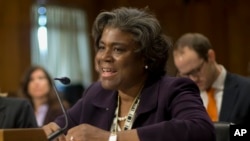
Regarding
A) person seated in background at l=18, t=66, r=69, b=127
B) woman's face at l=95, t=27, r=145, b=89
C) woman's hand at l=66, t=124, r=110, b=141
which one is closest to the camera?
woman's hand at l=66, t=124, r=110, b=141

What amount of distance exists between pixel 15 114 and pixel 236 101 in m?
1.54

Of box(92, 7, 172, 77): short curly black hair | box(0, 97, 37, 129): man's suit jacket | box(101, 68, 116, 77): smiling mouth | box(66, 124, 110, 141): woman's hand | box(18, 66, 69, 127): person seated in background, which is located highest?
box(92, 7, 172, 77): short curly black hair

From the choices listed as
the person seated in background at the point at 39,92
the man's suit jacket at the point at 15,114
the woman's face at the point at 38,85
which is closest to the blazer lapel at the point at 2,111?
the man's suit jacket at the point at 15,114

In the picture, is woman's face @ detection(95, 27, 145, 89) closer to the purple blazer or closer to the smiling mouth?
the smiling mouth

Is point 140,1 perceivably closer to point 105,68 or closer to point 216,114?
point 216,114

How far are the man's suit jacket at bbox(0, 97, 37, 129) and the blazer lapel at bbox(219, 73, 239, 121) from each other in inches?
52.5

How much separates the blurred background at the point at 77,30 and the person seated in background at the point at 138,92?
17.6 ft

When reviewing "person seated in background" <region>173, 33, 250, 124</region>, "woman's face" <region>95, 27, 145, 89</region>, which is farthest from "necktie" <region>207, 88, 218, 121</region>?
"woman's face" <region>95, 27, 145, 89</region>

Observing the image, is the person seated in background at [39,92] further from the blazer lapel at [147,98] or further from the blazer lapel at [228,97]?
the blazer lapel at [147,98]

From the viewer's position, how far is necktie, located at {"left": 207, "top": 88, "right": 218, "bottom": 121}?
3865 mm

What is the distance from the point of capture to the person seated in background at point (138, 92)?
2.06 meters

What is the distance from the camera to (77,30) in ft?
31.7

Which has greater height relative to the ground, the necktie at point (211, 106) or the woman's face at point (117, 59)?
the woman's face at point (117, 59)

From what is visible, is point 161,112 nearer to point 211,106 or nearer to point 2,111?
point 2,111
